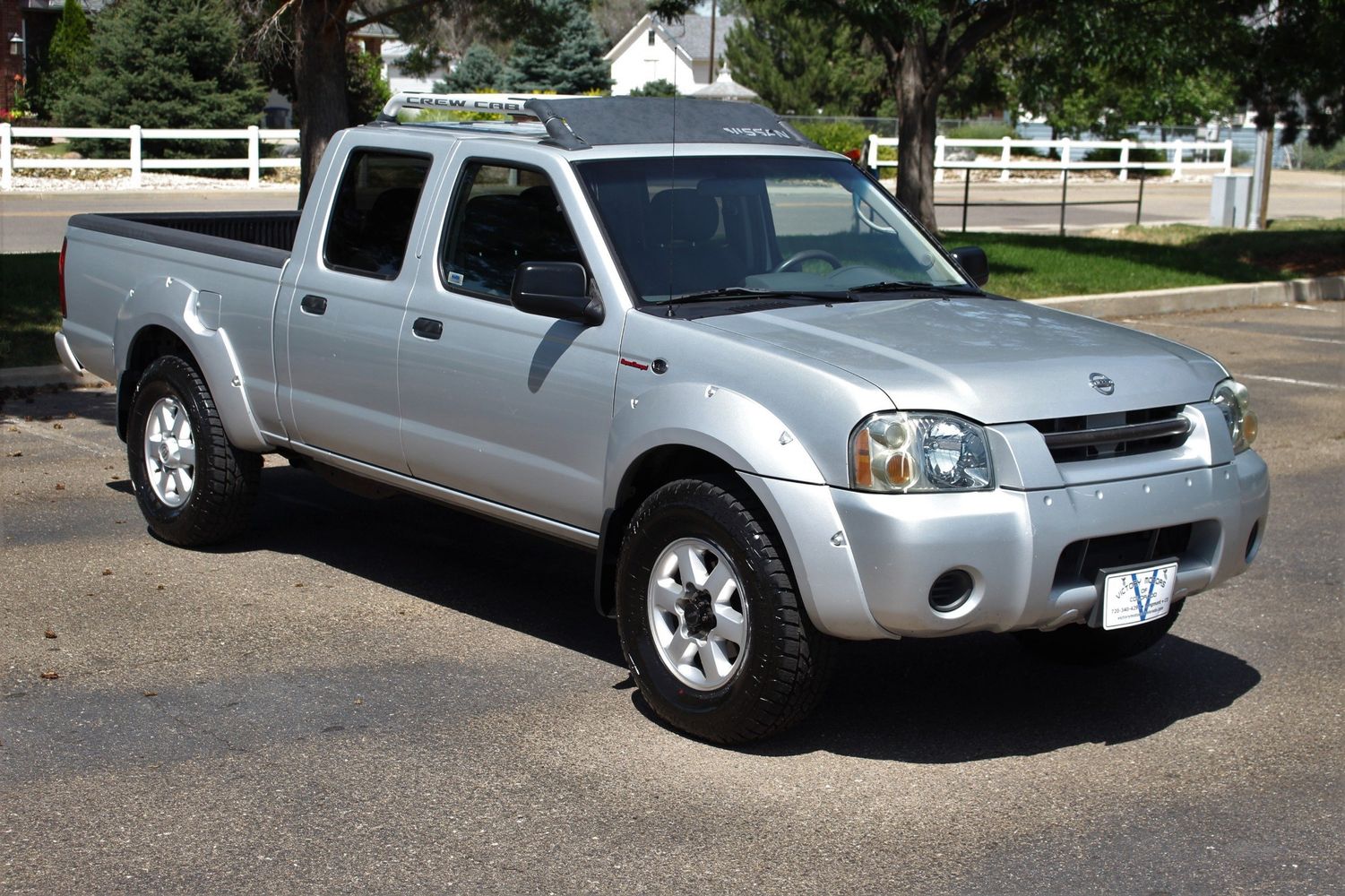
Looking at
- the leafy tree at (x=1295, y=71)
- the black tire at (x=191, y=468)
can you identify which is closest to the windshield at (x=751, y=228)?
the black tire at (x=191, y=468)

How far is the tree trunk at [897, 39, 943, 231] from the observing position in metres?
Answer: 20.2

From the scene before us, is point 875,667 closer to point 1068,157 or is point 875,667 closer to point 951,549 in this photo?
point 951,549

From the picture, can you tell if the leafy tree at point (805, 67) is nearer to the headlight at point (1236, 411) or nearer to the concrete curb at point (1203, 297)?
the concrete curb at point (1203, 297)

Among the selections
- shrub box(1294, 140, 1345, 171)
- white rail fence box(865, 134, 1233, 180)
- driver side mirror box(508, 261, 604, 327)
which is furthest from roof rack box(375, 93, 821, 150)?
shrub box(1294, 140, 1345, 171)

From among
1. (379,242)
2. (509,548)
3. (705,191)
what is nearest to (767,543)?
(705,191)

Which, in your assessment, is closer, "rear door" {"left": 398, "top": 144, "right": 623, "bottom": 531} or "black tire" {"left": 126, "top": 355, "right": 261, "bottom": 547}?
"rear door" {"left": 398, "top": 144, "right": 623, "bottom": 531}

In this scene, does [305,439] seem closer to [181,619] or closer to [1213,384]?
[181,619]

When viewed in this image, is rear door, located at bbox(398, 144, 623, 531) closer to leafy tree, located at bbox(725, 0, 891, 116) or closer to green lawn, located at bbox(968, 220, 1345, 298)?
green lawn, located at bbox(968, 220, 1345, 298)

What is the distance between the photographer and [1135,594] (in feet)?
16.9

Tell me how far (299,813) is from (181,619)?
7.00 ft

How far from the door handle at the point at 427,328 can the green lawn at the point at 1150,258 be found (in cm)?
1171

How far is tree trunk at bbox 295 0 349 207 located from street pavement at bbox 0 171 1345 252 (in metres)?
4.33

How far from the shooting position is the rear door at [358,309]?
645 centimetres

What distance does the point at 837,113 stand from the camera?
55.4m
